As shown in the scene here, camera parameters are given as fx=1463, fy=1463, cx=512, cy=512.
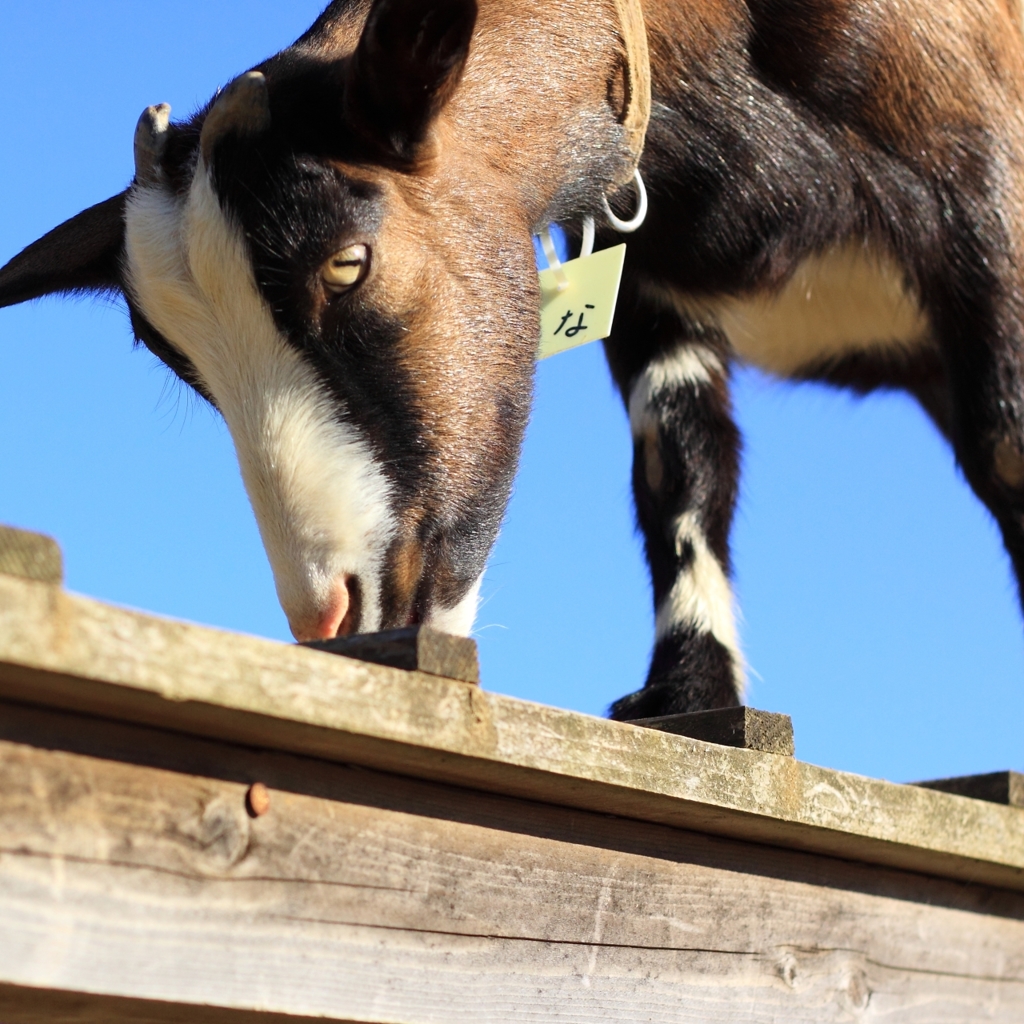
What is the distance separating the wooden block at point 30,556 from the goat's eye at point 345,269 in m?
1.33

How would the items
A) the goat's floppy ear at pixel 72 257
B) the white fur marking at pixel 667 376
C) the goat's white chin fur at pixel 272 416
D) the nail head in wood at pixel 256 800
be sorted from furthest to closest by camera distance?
the white fur marking at pixel 667 376, the goat's floppy ear at pixel 72 257, the goat's white chin fur at pixel 272 416, the nail head in wood at pixel 256 800

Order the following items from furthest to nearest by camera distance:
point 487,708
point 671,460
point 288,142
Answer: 1. point 671,460
2. point 288,142
3. point 487,708

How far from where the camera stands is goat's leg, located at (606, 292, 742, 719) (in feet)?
11.0

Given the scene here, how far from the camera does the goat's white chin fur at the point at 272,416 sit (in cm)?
216

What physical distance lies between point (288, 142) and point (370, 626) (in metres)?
0.81

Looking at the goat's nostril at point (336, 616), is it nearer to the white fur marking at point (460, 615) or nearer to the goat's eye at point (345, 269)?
the white fur marking at point (460, 615)

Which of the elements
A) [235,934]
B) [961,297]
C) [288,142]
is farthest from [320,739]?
[961,297]

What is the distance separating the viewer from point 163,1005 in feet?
3.82

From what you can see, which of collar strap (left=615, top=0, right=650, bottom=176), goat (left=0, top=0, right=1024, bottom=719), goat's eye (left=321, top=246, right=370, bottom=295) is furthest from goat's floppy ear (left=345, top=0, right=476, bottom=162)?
collar strap (left=615, top=0, right=650, bottom=176)

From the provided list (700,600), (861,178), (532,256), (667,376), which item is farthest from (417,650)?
(667,376)

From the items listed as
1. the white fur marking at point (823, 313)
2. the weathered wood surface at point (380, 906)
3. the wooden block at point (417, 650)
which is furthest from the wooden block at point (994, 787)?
the white fur marking at point (823, 313)

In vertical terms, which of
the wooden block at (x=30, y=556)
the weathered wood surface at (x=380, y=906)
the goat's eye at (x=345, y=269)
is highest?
the goat's eye at (x=345, y=269)

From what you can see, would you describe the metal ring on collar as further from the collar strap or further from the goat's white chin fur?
the goat's white chin fur

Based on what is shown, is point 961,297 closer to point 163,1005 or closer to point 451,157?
point 451,157
